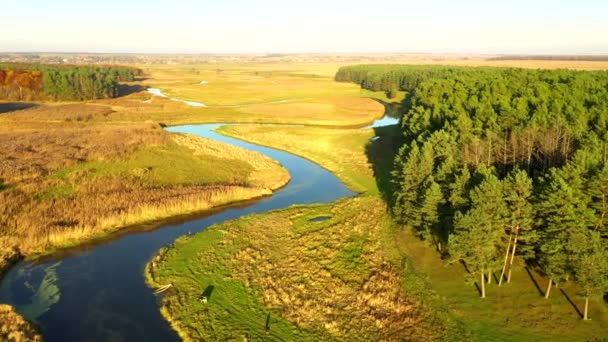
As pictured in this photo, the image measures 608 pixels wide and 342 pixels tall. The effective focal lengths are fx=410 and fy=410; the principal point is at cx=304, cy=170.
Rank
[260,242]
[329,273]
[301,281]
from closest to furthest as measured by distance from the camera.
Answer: [301,281], [329,273], [260,242]

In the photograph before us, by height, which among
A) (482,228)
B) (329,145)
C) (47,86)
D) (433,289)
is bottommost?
(433,289)

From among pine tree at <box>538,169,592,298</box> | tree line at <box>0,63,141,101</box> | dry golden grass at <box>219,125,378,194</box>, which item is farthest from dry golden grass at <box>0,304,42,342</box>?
tree line at <box>0,63,141,101</box>

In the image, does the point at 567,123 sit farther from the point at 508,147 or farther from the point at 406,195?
the point at 406,195

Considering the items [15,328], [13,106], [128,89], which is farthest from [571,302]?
[128,89]

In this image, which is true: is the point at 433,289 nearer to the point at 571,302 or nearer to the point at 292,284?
the point at 571,302

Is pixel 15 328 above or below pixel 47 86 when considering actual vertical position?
below

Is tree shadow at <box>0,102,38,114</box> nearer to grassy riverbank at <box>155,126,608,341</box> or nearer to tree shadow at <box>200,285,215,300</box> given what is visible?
grassy riverbank at <box>155,126,608,341</box>

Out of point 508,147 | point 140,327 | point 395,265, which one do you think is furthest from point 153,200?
point 508,147

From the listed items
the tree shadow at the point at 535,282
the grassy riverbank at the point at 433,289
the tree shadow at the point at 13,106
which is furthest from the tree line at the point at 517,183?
the tree shadow at the point at 13,106
